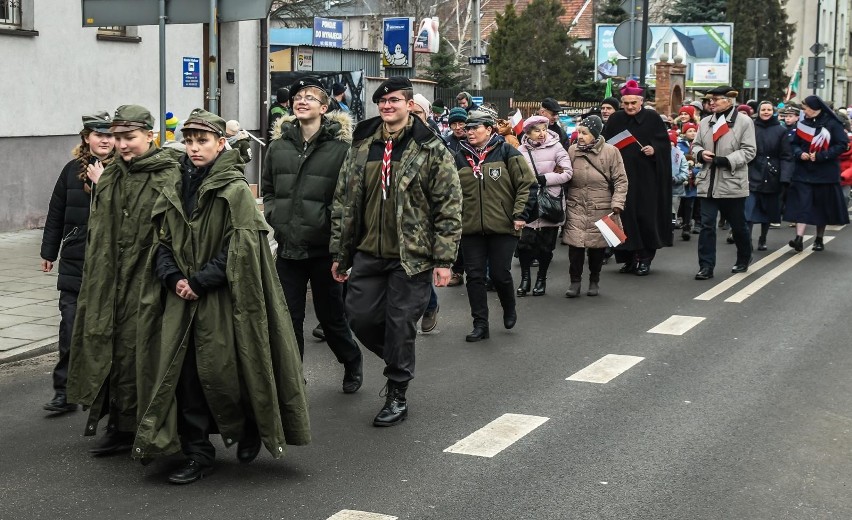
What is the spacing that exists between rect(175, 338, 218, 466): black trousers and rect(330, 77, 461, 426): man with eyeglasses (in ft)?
4.29

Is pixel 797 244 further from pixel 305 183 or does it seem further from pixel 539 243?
pixel 305 183

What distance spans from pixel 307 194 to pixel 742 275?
739 cm

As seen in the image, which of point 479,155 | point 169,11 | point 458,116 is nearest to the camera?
point 479,155

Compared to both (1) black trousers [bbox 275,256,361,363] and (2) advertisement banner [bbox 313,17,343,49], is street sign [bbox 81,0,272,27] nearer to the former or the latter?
(1) black trousers [bbox 275,256,361,363]

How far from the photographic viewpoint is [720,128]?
44.2 ft

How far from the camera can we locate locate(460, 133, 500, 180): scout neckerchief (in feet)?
33.1

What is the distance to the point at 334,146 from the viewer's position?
24.4ft

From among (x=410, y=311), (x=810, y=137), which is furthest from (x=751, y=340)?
(x=810, y=137)

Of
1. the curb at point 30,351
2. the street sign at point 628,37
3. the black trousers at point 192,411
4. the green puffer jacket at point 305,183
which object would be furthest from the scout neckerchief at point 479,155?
the street sign at point 628,37

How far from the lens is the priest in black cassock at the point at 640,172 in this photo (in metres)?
13.6

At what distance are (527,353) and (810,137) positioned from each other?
327 inches

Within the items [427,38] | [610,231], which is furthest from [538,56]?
[610,231]

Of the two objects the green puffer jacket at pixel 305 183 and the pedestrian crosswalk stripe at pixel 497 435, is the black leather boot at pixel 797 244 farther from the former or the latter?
the green puffer jacket at pixel 305 183

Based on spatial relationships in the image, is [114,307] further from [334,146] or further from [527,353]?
[527,353]
